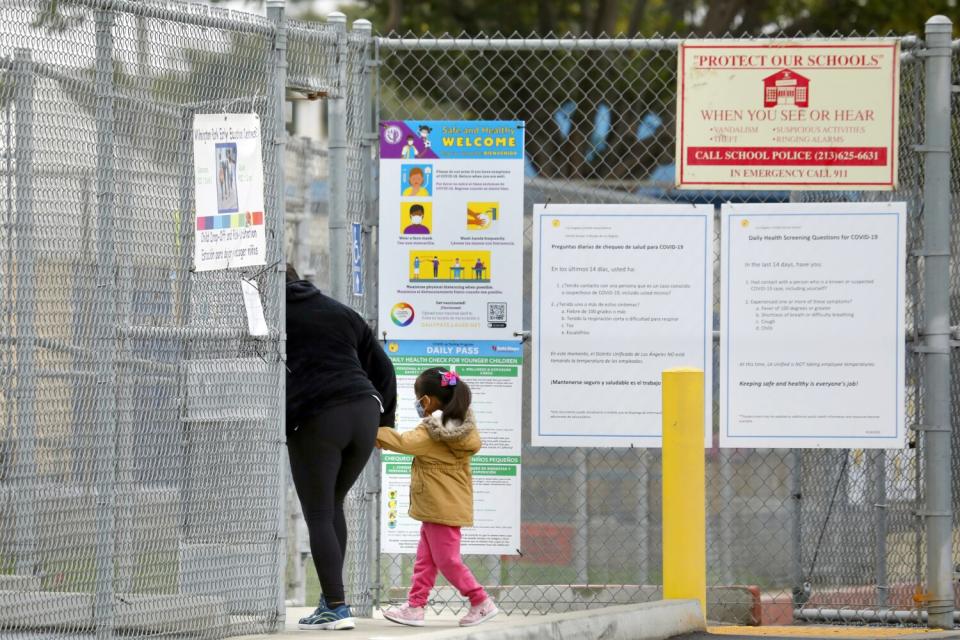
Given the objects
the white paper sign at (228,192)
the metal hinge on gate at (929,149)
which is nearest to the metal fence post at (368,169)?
the white paper sign at (228,192)

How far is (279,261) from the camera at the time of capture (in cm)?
713

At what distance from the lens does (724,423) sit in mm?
8031

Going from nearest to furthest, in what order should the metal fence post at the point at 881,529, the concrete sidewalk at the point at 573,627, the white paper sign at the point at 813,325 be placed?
Result: 1. the concrete sidewalk at the point at 573,627
2. the white paper sign at the point at 813,325
3. the metal fence post at the point at 881,529

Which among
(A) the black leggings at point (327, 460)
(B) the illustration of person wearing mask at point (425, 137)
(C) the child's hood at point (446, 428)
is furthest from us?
(B) the illustration of person wearing mask at point (425, 137)

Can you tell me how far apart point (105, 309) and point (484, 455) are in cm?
248

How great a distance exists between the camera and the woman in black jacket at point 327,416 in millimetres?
7117

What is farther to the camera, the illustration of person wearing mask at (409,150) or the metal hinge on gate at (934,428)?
the illustration of person wearing mask at (409,150)

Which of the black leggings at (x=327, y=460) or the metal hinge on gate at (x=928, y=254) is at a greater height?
the metal hinge on gate at (x=928, y=254)

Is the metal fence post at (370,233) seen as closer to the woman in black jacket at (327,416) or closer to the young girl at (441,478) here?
the young girl at (441,478)

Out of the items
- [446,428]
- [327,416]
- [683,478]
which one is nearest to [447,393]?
[446,428]

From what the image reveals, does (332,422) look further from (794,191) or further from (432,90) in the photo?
(432,90)

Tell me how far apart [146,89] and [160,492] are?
5.11 feet

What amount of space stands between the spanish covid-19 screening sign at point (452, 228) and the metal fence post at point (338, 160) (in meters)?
0.28

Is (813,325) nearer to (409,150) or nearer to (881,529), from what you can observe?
(881,529)
